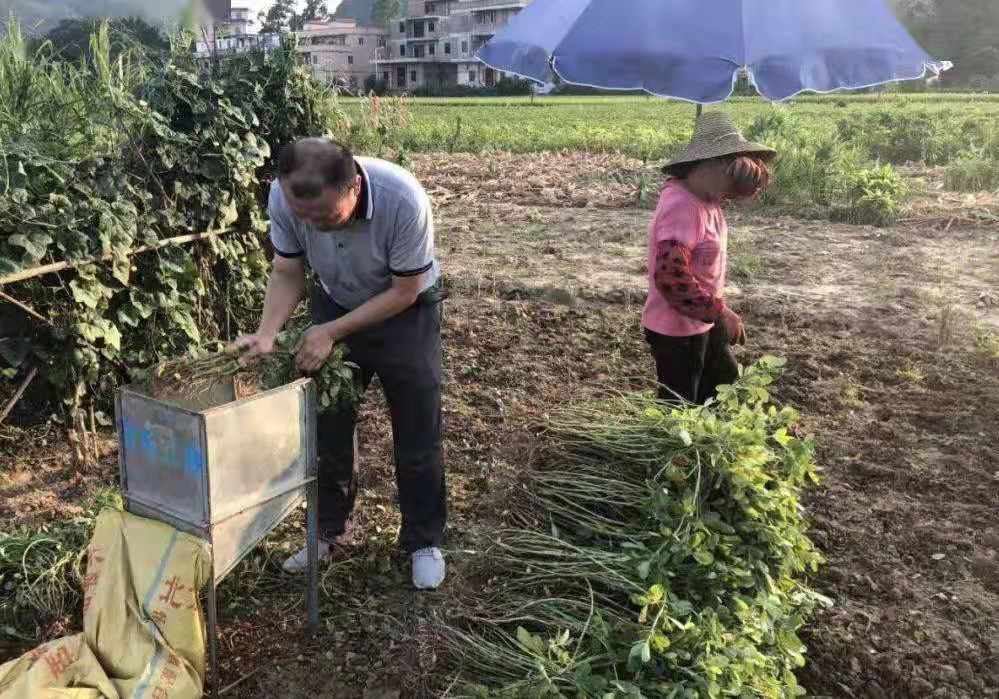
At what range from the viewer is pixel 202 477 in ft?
6.97

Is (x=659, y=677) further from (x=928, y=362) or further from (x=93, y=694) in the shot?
(x=928, y=362)

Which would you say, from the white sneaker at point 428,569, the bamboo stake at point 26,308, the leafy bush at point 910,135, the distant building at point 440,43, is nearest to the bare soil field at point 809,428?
the white sneaker at point 428,569

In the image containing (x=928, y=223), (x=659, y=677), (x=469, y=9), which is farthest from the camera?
(x=469, y=9)

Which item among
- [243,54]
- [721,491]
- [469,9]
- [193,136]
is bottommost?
[721,491]

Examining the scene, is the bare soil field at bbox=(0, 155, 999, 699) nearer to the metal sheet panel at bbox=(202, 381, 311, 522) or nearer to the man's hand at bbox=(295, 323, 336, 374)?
the metal sheet panel at bbox=(202, 381, 311, 522)

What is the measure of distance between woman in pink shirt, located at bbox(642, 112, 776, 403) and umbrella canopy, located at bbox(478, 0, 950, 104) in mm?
646

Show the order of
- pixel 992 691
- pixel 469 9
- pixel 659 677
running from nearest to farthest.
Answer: pixel 659 677, pixel 992 691, pixel 469 9

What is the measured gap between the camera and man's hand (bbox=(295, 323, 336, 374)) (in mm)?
2510

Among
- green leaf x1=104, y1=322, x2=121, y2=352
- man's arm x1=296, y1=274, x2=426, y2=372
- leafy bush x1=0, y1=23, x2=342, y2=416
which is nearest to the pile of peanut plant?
man's arm x1=296, y1=274, x2=426, y2=372

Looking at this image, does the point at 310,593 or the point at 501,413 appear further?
the point at 501,413

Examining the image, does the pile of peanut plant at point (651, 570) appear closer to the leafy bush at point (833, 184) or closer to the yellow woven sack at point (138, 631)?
the yellow woven sack at point (138, 631)

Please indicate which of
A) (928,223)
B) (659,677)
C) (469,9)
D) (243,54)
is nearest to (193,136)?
(243,54)

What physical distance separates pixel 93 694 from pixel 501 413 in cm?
264

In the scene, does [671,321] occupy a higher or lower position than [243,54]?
lower
